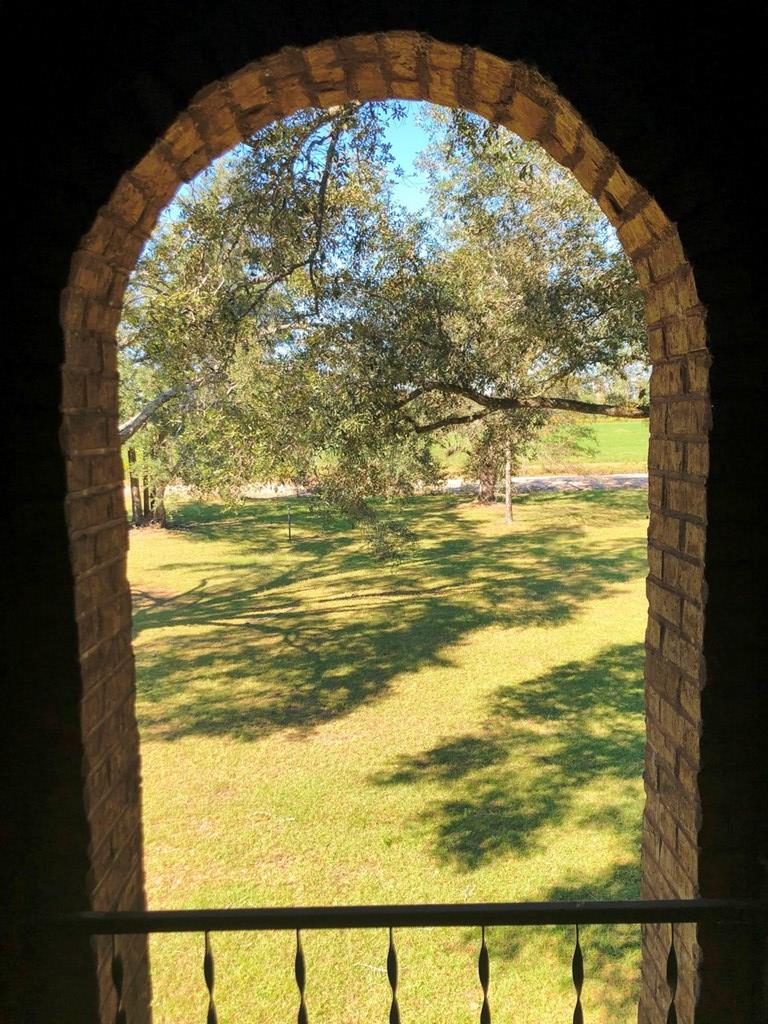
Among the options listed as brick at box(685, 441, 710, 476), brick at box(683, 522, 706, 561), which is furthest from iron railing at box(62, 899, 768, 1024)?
brick at box(685, 441, 710, 476)

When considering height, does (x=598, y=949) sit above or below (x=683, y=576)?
below

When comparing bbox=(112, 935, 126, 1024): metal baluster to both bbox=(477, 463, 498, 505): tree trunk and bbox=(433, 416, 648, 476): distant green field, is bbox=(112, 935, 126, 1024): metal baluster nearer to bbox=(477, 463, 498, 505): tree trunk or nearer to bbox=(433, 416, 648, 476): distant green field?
bbox=(477, 463, 498, 505): tree trunk

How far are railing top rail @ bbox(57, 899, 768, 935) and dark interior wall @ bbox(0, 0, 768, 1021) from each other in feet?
0.23

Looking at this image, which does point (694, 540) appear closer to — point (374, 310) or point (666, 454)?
point (666, 454)

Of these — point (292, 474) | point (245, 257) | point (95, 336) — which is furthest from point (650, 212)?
point (292, 474)

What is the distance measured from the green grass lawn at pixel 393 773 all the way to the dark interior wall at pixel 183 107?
Result: 10.7ft

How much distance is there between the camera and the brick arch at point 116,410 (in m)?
1.61

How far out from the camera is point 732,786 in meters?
1.60

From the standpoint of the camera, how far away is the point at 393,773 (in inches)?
290

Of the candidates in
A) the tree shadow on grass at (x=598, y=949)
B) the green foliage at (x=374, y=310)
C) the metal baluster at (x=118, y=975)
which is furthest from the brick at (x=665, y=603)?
the green foliage at (x=374, y=310)

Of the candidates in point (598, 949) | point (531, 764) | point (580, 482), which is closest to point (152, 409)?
point (531, 764)

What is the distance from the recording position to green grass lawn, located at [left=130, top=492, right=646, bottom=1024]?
4484 millimetres

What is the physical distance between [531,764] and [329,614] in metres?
6.96

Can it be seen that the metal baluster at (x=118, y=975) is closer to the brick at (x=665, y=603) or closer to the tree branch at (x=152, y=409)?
the brick at (x=665, y=603)
